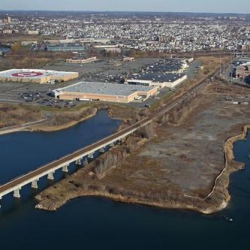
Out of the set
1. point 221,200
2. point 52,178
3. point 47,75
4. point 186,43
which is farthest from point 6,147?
point 186,43

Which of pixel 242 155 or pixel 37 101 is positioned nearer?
pixel 242 155

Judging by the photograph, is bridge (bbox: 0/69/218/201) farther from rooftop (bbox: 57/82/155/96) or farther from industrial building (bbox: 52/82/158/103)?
rooftop (bbox: 57/82/155/96)

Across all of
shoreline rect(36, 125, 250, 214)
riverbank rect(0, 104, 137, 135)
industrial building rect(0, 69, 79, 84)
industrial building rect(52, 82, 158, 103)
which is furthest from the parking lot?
shoreline rect(36, 125, 250, 214)

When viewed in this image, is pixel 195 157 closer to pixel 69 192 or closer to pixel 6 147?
pixel 69 192

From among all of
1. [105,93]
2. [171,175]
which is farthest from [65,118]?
[171,175]

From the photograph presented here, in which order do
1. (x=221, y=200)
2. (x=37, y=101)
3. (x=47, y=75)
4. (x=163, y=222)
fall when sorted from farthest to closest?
(x=47, y=75) → (x=37, y=101) → (x=221, y=200) → (x=163, y=222)

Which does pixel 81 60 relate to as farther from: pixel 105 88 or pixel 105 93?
pixel 105 93
